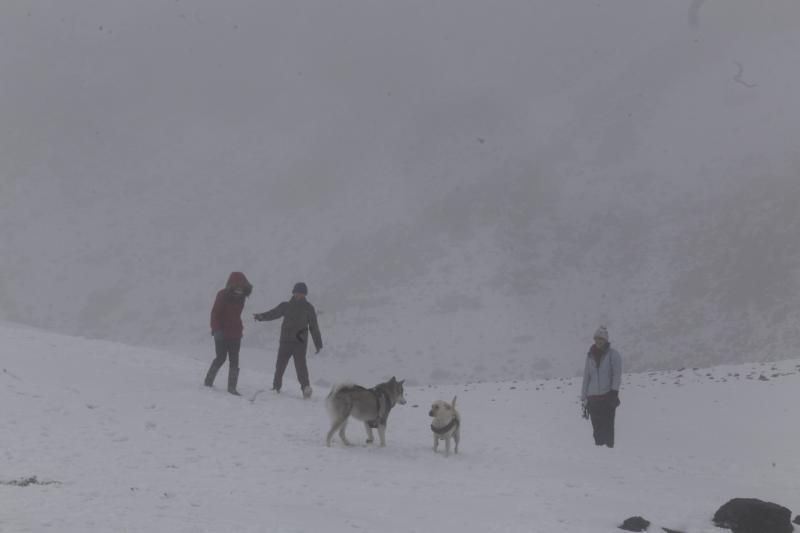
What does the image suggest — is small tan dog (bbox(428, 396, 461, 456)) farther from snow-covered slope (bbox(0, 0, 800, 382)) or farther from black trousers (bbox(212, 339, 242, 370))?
snow-covered slope (bbox(0, 0, 800, 382))

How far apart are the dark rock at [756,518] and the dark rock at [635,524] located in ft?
2.70

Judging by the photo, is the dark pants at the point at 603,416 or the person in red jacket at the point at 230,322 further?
the person in red jacket at the point at 230,322

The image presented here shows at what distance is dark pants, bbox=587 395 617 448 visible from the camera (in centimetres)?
1241

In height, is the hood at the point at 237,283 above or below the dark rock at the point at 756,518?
above

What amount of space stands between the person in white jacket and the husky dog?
11.0 ft

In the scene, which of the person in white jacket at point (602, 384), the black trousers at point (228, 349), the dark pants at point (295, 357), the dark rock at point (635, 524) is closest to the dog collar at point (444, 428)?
the person in white jacket at point (602, 384)

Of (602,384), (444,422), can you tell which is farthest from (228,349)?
(602,384)

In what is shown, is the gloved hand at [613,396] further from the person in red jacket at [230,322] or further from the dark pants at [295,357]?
the person in red jacket at [230,322]

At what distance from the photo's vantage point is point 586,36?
50.3 m

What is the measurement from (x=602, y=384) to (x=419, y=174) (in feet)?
99.8

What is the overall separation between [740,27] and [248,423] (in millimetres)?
46738

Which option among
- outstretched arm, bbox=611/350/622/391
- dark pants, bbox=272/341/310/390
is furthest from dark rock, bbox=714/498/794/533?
dark pants, bbox=272/341/310/390

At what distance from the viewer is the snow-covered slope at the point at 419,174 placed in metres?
32.8

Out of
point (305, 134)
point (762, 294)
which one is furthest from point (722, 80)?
point (305, 134)
